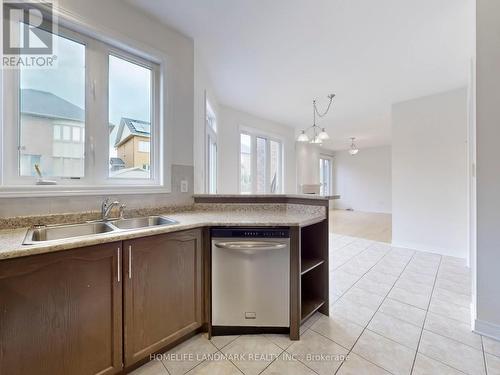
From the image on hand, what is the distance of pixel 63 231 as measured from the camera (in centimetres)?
147

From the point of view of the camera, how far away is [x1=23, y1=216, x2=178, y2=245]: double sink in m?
1.32

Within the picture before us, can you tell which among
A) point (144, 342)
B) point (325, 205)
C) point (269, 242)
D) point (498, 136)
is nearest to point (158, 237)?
point (144, 342)

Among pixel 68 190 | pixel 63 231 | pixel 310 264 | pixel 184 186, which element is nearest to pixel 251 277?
pixel 310 264

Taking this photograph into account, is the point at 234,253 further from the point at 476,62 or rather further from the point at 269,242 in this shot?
the point at 476,62

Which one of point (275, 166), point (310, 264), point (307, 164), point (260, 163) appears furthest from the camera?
point (307, 164)

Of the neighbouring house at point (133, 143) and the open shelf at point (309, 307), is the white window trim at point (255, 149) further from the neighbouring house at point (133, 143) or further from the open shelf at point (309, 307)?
the open shelf at point (309, 307)

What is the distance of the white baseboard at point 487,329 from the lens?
5.23ft

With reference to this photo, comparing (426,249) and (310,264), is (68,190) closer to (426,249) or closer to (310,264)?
(310,264)

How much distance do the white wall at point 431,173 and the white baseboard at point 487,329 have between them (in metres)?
2.25

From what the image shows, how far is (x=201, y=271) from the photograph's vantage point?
1603 millimetres

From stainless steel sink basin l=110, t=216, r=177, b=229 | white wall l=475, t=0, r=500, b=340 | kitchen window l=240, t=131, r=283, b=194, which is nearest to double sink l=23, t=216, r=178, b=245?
stainless steel sink basin l=110, t=216, r=177, b=229

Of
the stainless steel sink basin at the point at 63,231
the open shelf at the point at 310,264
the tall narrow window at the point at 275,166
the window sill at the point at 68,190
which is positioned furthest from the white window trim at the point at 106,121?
the tall narrow window at the point at 275,166

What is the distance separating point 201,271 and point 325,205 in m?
1.16

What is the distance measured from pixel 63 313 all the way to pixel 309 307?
167cm
